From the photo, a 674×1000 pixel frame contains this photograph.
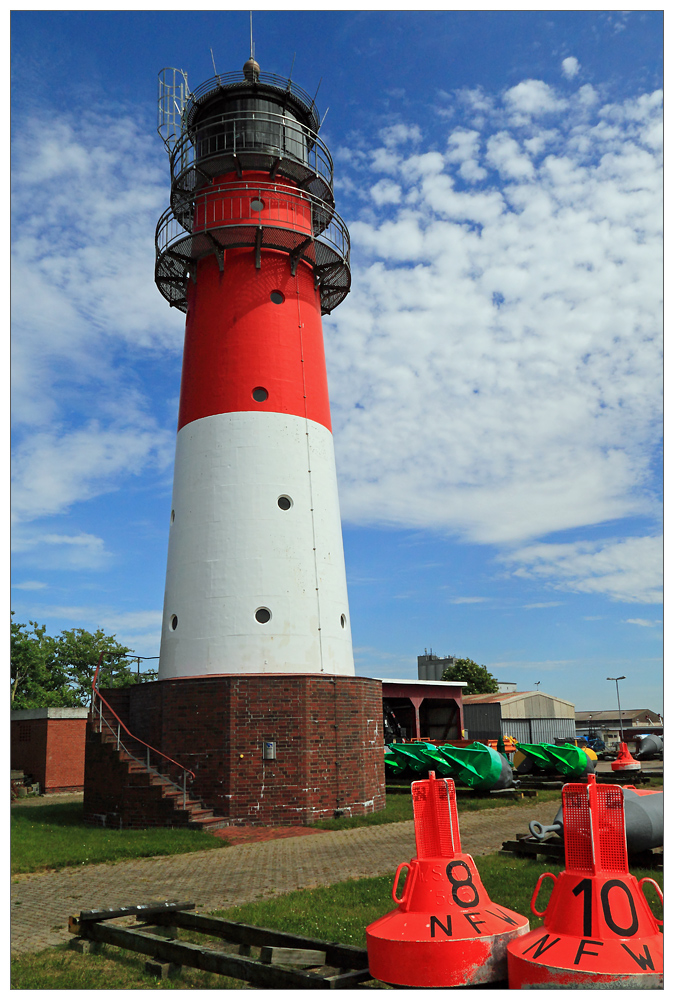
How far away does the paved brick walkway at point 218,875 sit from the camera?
9.73m

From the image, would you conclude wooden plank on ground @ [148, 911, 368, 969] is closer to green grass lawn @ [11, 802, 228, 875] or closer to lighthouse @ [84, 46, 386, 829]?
green grass lawn @ [11, 802, 228, 875]

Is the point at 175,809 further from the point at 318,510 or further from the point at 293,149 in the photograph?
the point at 293,149

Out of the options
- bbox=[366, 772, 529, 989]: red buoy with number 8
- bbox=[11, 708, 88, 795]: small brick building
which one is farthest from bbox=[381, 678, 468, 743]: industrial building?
bbox=[366, 772, 529, 989]: red buoy with number 8

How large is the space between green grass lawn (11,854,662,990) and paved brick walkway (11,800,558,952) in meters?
0.62

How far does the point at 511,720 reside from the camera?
163 ft

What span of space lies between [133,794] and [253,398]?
32.4 feet

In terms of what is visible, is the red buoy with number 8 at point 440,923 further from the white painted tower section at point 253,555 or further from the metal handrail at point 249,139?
the metal handrail at point 249,139

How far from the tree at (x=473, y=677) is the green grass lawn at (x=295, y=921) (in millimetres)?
63684

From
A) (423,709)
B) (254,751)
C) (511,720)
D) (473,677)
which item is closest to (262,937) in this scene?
(254,751)

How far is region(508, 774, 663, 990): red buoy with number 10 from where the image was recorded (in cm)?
488

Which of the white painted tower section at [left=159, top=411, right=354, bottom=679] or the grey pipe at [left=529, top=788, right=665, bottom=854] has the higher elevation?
the white painted tower section at [left=159, top=411, right=354, bottom=679]


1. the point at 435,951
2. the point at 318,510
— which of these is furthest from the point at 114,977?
the point at 318,510

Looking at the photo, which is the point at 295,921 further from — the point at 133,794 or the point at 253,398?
the point at 253,398

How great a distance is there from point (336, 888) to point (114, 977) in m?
3.96
